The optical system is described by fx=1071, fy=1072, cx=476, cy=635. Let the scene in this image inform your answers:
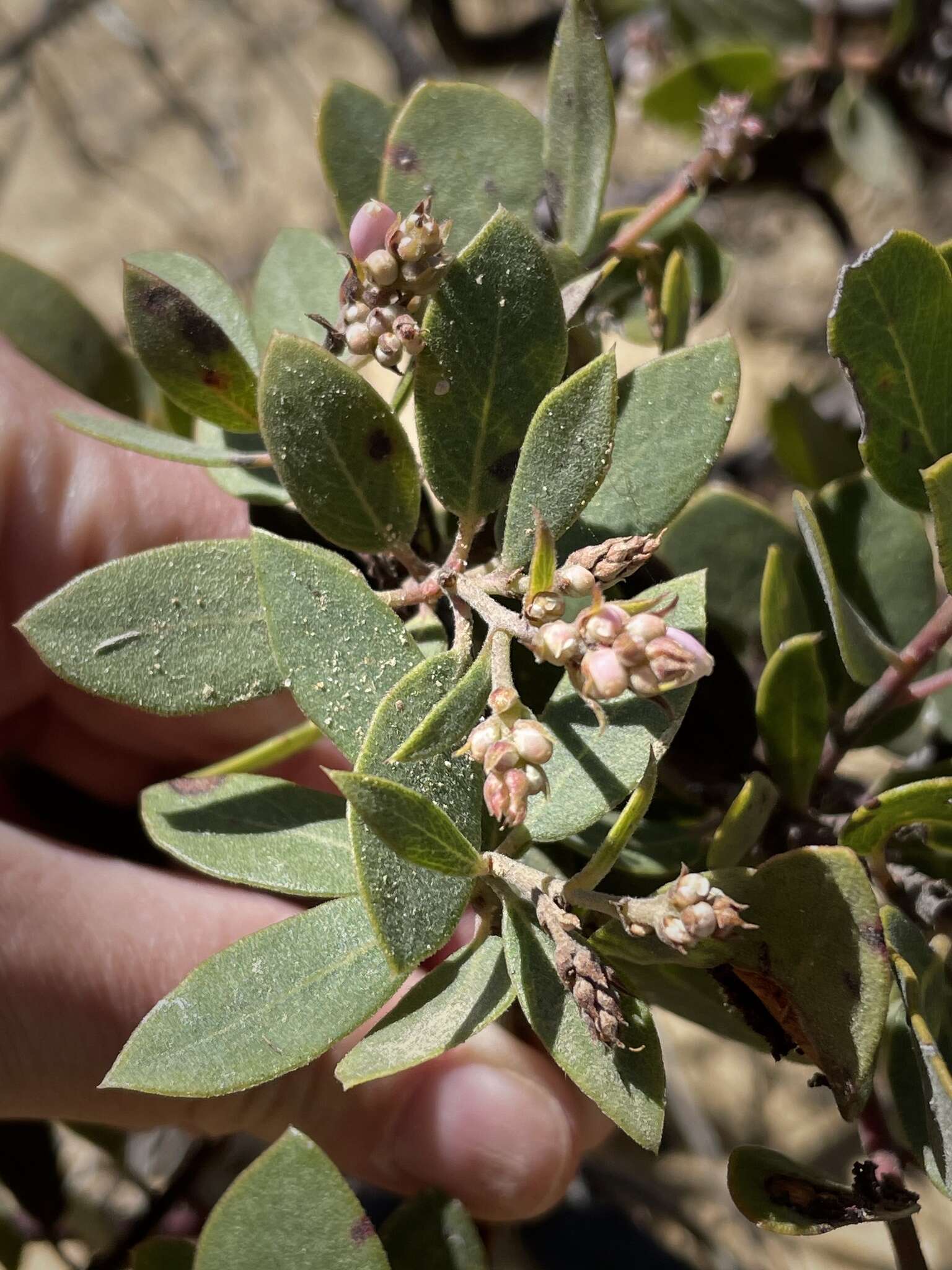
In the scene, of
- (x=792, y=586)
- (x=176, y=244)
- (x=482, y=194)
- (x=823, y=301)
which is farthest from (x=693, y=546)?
(x=176, y=244)

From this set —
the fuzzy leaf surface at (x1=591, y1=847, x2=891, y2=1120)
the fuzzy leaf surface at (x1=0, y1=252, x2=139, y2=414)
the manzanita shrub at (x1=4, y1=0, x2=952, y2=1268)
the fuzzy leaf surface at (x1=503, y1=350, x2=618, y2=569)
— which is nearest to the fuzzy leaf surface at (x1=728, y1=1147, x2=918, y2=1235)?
the manzanita shrub at (x1=4, y1=0, x2=952, y2=1268)

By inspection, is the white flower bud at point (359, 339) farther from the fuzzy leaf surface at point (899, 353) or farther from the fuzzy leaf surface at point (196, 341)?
the fuzzy leaf surface at point (899, 353)

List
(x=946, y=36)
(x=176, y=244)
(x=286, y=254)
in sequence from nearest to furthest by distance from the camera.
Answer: (x=286, y=254), (x=946, y=36), (x=176, y=244)

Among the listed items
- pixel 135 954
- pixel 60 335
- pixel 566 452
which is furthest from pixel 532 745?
pixel 60 335

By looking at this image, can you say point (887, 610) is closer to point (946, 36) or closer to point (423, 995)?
point (423, 995)

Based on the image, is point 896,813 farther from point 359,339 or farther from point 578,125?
point 578,125

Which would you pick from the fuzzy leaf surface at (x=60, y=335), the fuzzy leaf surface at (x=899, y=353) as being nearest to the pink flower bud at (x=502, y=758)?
the fuzzy leaf surface at (x=899, y=353)

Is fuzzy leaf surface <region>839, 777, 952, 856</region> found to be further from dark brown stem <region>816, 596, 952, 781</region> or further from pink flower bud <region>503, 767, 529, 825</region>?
pink flower bud <region>503, 767, 529, 825</region>
